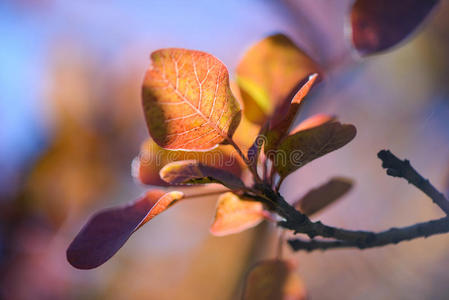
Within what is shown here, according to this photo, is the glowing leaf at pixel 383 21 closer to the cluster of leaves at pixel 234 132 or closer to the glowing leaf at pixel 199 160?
the cluster of leaves at pixel 234 132

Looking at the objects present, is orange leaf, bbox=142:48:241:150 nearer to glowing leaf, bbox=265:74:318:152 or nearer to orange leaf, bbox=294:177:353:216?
glowing leaf, bbox=265:74:318:152

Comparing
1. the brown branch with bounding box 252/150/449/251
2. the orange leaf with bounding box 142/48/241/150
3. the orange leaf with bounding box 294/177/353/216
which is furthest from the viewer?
the orange leaf with bounding box 294/177/353/216

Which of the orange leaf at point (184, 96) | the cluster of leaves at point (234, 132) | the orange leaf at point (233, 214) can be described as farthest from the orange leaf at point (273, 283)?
the orange leaf at point (184, 96)

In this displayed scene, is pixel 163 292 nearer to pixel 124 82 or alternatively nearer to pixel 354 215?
pixel 354 215

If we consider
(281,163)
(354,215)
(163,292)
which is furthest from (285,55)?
(163,292)

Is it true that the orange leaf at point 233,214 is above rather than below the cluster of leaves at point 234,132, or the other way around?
below

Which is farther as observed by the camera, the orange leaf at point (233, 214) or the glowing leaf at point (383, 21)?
the orange leaf at point (233, 214)

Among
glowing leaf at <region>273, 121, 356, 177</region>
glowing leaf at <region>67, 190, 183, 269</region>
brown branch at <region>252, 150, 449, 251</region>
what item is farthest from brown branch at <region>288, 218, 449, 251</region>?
Result: glowing leaf at <region>67, 190, 183, 269</region>

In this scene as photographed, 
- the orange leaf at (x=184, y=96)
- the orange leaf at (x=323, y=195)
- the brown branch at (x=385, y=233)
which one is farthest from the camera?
the orange leaf at (x=323, y=195)
